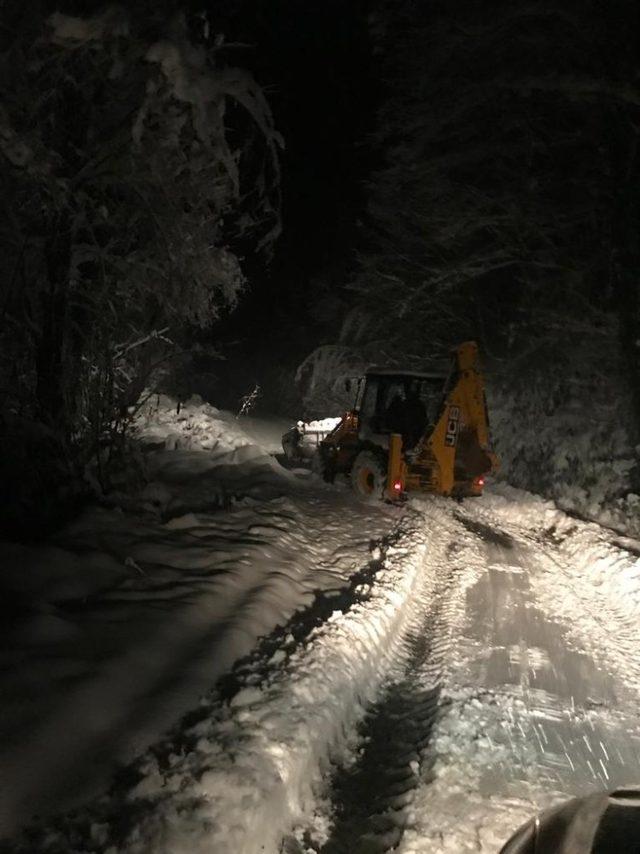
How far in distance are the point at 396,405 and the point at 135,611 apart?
8964 mm

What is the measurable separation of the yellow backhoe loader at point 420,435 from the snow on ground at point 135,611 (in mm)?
2188

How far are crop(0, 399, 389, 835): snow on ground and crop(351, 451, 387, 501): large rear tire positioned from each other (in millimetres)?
2274

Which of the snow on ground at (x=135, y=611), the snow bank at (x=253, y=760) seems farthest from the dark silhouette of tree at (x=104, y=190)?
the snow bank at (x=253, y=760)

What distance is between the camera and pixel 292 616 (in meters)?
5.71

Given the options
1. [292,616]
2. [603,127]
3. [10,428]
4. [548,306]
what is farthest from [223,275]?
[548,306]

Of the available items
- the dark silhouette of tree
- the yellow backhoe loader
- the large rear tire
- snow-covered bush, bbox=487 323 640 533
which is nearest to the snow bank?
the dark silhouette of tree

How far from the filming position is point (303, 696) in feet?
13.8

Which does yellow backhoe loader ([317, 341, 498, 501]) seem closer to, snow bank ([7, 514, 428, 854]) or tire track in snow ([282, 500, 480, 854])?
tire track in snow ([282, 500, 480, 854])

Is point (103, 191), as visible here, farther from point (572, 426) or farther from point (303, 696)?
point (572, 426)

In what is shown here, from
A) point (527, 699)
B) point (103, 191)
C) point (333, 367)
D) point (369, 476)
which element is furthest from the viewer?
point (333, 367)

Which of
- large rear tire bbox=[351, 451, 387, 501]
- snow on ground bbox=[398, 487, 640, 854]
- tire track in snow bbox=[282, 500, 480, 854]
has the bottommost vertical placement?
tire track in snow bbox=[282, 500, 480, 854]

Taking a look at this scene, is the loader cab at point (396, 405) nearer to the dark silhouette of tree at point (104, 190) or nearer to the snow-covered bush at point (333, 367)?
the dark silhouette of tree at point (104, 190)

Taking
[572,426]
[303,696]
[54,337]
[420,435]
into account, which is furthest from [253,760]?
[572,426]

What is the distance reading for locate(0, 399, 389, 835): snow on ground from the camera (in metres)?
3.24
